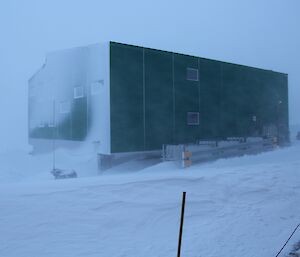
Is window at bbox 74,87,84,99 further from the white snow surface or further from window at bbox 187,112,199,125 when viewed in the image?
the white snow surface

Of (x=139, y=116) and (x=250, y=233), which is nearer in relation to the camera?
(x=250, y=233)

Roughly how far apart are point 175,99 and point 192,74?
2.45 m

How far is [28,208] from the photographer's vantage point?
8.03 meters

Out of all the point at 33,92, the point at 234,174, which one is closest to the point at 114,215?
the point at 234,174

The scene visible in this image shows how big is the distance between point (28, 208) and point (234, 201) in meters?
5.59

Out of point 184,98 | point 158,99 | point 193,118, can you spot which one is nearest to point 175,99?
point 184,98

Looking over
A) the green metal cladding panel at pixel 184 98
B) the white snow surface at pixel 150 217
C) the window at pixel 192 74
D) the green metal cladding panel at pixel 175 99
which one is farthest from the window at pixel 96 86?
the white snow surface at pixel 150 217

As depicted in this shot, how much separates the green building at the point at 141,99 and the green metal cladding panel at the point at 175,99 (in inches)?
2.2

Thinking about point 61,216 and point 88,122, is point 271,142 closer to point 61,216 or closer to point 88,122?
point 88,122

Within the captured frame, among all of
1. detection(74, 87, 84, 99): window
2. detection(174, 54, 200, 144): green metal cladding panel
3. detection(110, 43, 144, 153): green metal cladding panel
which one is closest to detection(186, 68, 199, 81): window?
detection(174, 54, 200, 144): green metal cladding panel

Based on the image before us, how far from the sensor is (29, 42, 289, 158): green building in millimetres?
18984

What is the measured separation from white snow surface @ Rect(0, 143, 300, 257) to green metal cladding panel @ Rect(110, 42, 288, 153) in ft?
25.5

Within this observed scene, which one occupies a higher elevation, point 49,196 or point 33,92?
point 33,92

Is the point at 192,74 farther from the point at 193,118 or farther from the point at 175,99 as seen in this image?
the point at 193,118
